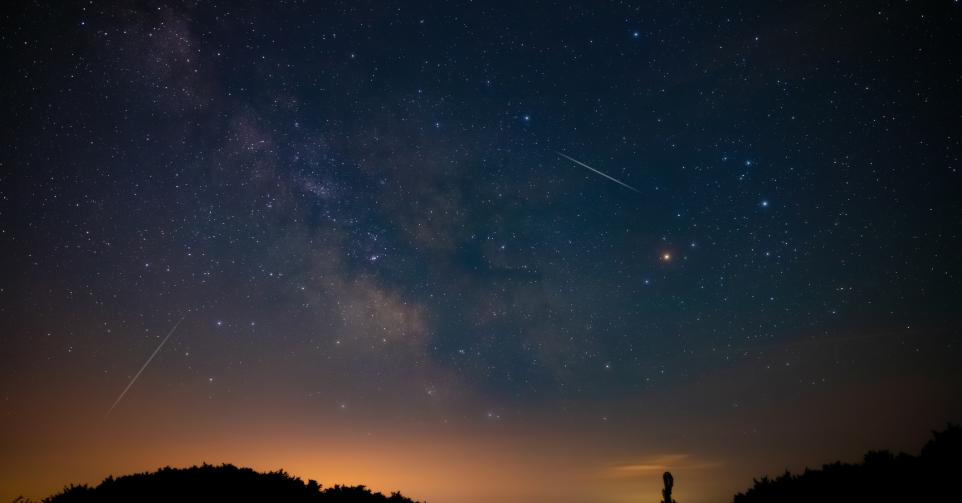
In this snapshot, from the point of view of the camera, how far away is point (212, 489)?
29.5 feet

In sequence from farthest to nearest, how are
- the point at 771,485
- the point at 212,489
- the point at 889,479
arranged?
the point at 212,489 < the point at 771,485 < the point at 889,479

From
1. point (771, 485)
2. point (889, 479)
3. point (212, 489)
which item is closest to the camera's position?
Result: point (889, 479)

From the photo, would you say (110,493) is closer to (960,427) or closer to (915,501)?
(915,501)

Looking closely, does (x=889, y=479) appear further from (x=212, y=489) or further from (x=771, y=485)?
(x=212, y=489)

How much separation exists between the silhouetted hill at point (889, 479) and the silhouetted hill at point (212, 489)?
8518mm

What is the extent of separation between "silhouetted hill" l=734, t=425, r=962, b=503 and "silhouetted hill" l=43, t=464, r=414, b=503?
8518mm

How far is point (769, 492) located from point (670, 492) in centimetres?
180

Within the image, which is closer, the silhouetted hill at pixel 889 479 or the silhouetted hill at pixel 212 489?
the silhouetted hill at pixel 889 479

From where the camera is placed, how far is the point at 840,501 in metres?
6.72

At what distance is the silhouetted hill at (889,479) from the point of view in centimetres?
615

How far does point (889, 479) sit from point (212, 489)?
12.4 meters

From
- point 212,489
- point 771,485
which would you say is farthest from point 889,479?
point 212,489

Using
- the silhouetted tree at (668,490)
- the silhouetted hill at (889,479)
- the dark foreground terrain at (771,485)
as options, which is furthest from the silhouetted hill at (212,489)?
the silhouetted hill at (889,479)

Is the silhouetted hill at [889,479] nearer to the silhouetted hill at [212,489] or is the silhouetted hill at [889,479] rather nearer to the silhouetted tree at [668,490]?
the silhouetted tree at [668,490]
